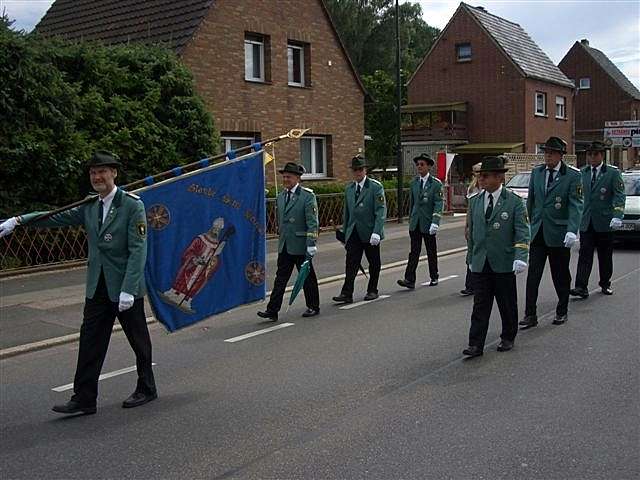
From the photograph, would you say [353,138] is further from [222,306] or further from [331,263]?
[222,306]

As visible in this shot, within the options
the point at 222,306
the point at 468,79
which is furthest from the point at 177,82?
the point at 468,79

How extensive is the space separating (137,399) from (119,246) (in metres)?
1.18

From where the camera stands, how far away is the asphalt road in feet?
14.5

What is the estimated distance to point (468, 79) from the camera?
40438 mm

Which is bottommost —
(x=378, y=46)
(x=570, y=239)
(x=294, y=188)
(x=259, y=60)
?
(x=570, y=239)

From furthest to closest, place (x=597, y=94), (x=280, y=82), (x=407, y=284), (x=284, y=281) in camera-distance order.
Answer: (x=597, y=94), (x=280, y=82), (x=407, y=284), (x=284, y=281)

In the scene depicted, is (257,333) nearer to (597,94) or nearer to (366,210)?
(366,210)

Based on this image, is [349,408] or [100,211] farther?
[100,211]

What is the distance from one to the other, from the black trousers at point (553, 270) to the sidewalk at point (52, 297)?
4.33 metres

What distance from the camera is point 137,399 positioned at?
5.69 m

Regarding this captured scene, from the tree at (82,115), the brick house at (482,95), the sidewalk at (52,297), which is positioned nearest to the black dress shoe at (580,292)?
the sidewalk at (52,297)

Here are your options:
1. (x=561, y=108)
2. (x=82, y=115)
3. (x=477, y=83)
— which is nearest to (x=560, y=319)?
(x=82, y=115)

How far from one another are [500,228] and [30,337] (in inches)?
202

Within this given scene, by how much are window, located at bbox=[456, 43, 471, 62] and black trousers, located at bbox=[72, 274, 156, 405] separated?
3733 centimetres
